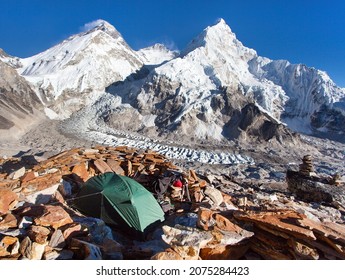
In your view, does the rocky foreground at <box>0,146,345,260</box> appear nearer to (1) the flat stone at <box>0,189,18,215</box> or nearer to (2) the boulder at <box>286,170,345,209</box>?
(1) the flat stone at <box>0,189,18,215</box>

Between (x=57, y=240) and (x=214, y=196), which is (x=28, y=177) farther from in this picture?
(x=214, y=196)

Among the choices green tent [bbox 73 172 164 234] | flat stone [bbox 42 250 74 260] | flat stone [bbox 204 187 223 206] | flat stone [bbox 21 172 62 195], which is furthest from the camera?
flat stone [bbox 204 187 223 206]

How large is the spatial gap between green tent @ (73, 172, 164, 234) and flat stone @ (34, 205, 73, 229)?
177 cm

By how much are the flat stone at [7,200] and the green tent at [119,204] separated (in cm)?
150

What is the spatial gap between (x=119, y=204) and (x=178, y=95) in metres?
58.0

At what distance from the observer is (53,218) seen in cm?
546

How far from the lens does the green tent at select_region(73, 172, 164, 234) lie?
7164mm

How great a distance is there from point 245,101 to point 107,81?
3295 cm

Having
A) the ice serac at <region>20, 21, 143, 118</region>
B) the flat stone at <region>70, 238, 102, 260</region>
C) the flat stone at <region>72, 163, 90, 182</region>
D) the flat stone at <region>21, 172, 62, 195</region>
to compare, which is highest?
the ice serac at <region>20, 21, 143, 118</region>

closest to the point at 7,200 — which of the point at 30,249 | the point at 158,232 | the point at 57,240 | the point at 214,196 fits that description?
the point at 57,240

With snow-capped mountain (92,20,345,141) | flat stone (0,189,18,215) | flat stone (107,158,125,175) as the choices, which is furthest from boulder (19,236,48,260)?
snow-capped mountain (92,20,345,141)

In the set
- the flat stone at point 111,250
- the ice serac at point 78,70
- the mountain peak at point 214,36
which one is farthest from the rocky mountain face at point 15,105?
the mountain peak at point 214,36

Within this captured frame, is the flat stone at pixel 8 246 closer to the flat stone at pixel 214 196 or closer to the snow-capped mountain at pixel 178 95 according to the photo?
the flat stone at pixel 214 196
